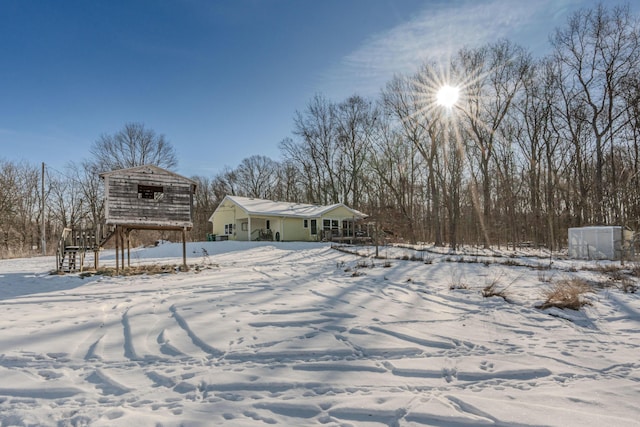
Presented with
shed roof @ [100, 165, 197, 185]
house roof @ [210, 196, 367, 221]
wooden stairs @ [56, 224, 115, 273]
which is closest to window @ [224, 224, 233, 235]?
house roof @ [210, 196, 367, 221]

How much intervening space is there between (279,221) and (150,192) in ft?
49.2

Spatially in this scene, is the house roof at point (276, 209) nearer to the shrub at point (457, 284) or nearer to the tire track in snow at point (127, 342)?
the shrub at point (457, 284)

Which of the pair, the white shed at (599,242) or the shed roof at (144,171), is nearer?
the shed roof at (144,171)

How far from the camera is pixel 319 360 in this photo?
3.79 meters

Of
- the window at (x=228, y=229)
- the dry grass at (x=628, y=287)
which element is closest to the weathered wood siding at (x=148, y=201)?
the dry grass at (x=628, y=287)

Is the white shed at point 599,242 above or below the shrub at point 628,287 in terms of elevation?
above

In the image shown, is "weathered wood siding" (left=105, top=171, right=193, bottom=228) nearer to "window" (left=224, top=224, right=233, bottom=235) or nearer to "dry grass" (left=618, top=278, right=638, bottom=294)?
"dry grass" (left=618, top=278, right=638, bottom=294)

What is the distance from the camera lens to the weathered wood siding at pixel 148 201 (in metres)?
13.4

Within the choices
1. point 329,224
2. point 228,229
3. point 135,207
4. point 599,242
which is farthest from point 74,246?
point 599,242

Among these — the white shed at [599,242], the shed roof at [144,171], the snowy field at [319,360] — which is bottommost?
the snowy field at [319,360]

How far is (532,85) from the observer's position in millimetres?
25219

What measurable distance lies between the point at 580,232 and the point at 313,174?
2861cm

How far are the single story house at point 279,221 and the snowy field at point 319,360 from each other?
823 inches

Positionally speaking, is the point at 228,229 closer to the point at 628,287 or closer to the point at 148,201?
the point at 148,201
